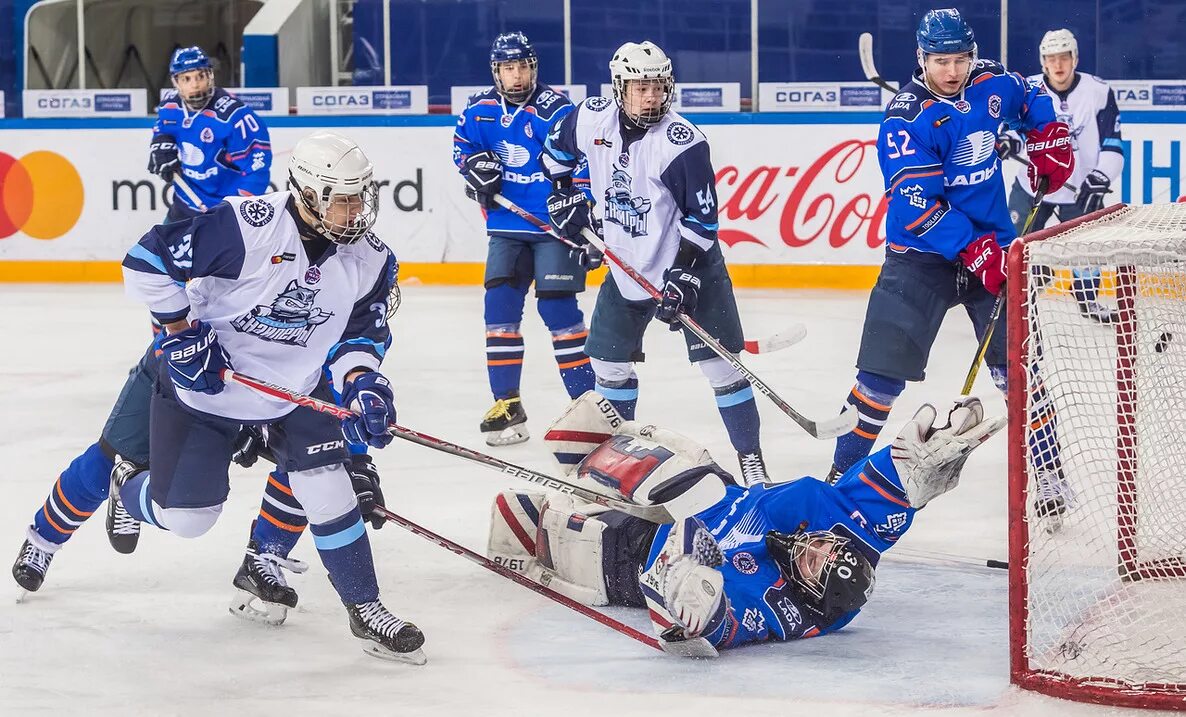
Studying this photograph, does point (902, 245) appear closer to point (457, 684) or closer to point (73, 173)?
point (457, 684)

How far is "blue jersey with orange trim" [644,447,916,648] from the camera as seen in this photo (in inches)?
114

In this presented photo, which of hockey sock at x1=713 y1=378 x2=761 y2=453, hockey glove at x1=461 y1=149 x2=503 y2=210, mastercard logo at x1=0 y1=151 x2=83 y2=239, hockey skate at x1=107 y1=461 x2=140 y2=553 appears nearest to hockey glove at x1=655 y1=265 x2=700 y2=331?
hockey sock at x1=713 y1=378 x2=761 y2=453

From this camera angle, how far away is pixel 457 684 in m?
2.78

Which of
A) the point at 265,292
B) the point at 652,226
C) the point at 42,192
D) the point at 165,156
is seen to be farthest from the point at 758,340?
the point at 42,192

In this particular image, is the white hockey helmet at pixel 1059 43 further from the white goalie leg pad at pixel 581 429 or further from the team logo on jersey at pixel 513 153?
the white goalie leg pad at pixel 581 429

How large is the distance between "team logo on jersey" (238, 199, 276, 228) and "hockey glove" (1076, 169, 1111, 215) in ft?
13.3

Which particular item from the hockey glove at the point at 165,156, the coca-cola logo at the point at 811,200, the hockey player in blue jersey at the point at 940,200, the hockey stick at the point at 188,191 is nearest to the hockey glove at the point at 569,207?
the hockey player in blue jersey at the point at 940,200

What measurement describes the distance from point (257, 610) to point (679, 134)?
1612 mm

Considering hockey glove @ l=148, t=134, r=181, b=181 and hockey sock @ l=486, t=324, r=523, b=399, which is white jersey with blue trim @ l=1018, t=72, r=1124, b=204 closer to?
hockey sock @ l=486, t=324, r=523, b=399

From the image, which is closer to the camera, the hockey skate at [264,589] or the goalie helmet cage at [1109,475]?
the goalie helmet cage at [1109,475]

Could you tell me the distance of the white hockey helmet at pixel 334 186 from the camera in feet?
9.11

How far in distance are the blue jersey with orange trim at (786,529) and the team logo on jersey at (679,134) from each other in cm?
123

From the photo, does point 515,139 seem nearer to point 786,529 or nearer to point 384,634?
point 786,529

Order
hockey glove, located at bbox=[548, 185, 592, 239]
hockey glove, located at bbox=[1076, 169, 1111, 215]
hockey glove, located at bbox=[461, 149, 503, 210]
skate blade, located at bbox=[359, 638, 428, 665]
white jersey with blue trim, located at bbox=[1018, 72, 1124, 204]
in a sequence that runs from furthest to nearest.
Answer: white jersey with blue trim, located at bbox=[1018, 72, 1124, 204] < hockey glove, located at bbox=[1076, 169, 1111, 215] < hockey glove, located at bbox=[461, 149, 503, 210] < hockey glove, located at bbox=[548, 185, 592, 239] < skate blade, located at bbox=[359, 638, 428, 665]
